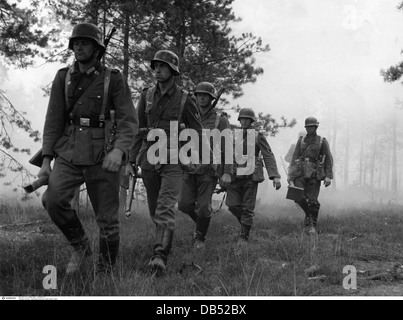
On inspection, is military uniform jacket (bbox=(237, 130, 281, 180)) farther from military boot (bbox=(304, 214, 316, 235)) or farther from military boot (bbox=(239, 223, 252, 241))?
military boot (bbox=(304, 214, 316, 235))

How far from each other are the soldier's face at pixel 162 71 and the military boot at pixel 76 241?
6.74 ft

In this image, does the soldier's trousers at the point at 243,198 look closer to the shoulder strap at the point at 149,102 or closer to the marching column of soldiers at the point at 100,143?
the marching column of soldiers at the point at 100,143

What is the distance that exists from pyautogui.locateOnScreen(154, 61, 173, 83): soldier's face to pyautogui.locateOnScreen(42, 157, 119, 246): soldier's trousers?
5.25ft

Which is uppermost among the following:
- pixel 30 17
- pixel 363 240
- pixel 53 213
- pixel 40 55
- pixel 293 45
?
pixel 293 45

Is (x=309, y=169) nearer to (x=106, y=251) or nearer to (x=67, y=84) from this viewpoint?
(x=106, y=251)

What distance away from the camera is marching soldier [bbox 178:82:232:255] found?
7.15 m

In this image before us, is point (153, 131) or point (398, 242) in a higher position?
point (153, 131)

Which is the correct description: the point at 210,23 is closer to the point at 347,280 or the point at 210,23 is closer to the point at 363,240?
the point at 363,240

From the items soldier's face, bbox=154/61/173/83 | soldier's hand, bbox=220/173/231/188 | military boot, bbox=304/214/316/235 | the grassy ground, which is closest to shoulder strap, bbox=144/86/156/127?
soldier's face, bbox=154/61/173/83

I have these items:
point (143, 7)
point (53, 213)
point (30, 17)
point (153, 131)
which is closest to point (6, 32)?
point (30, 17)

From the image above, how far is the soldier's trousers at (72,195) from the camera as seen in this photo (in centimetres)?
431

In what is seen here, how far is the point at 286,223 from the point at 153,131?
17.5 ft

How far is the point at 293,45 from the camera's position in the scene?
96188 millimetres

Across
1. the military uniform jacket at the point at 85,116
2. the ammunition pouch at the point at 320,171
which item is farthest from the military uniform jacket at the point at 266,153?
the military uniform jacket at the point at 85,116
